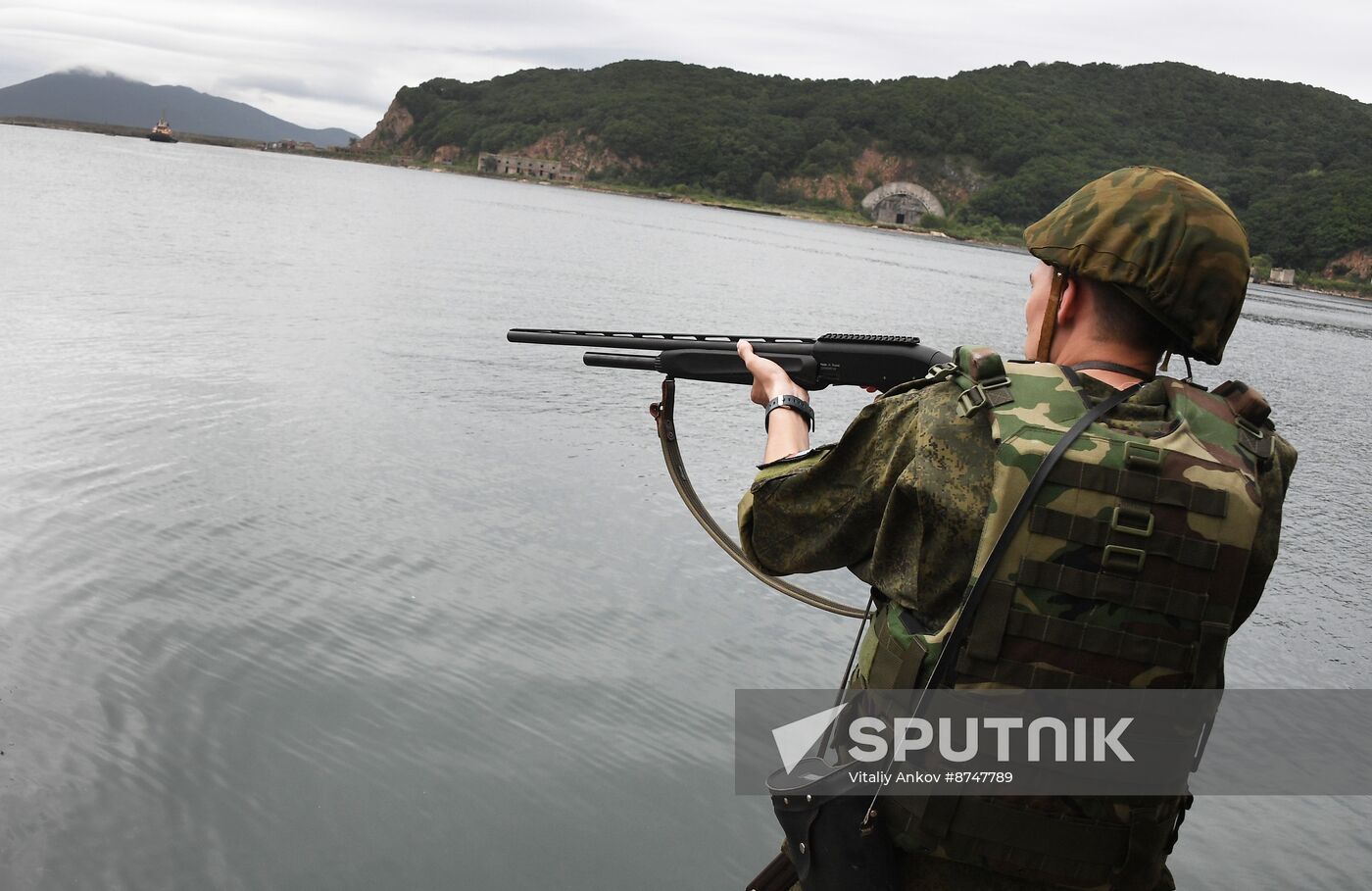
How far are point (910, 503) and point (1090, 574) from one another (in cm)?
40

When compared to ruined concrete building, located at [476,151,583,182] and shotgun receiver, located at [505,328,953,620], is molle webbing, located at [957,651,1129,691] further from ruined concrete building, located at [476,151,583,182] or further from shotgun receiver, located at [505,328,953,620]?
ruined concrete building, located at [476,151,583,182]

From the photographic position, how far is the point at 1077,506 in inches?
92.8

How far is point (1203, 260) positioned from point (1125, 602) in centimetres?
76

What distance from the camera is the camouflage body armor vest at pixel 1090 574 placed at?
2.35 m

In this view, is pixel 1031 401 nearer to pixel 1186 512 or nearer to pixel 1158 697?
pixel 1186 512

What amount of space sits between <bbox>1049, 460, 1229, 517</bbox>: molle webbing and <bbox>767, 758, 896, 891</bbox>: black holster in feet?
2.90

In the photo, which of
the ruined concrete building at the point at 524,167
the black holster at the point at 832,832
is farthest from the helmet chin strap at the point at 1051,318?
the ruined concrete building at the point at 524,167

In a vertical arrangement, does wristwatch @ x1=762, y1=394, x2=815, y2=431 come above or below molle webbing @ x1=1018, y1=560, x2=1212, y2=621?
above

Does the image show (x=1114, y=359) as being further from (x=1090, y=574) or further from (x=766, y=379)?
(x=766, y=379)

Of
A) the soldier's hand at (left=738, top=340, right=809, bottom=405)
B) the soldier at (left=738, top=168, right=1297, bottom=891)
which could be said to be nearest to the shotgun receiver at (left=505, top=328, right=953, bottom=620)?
the soldier's hand at (left=738, top=340, right=809, bottom=405)

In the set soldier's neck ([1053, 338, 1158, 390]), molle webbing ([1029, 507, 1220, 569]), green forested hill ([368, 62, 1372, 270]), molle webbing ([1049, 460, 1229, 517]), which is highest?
green forested hill ([368, 62, 1372, 270])

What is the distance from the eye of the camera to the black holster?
2619mm

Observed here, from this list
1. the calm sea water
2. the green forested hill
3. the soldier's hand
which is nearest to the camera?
the soldier's hand

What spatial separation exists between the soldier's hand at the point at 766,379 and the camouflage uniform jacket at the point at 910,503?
45 centimetres
